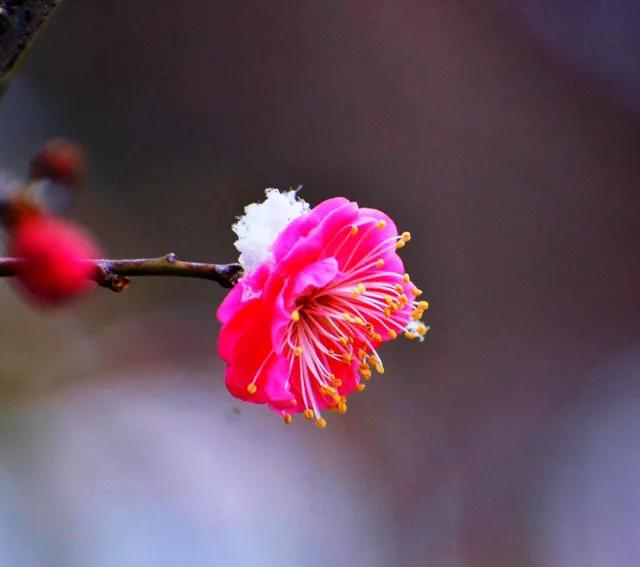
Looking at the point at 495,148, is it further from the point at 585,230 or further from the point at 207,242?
the point at 207,242

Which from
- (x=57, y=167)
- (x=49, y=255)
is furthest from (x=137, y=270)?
(x=49, y=255)

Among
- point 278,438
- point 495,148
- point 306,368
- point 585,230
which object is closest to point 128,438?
point 278,438

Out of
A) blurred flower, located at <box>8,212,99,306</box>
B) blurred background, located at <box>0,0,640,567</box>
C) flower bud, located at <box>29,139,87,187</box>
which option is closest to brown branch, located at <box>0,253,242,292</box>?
flower bud, located at <box>29,139,87,187</box>

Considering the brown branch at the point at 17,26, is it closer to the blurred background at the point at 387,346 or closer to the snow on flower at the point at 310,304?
the snow on flower at the point at 310,304

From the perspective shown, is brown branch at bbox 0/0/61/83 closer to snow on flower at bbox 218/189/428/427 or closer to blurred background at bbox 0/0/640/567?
snow on flower at bbox 218/189/428/427

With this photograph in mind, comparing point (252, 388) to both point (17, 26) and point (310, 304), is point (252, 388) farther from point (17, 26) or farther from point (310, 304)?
point (17, 26)

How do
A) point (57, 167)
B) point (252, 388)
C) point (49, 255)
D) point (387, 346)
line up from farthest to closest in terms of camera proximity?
point (387, 346)
point (252, 388)
point (57, 167)
point (49, 255)

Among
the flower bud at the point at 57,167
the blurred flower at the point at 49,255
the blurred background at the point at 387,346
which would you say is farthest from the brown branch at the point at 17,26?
the blurred background at the point at 387,346
